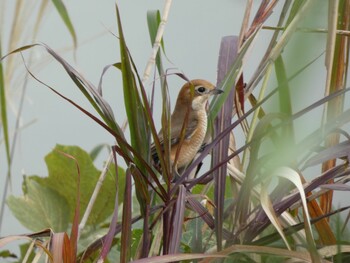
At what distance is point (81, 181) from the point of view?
7.77 feet

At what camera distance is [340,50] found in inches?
51.6

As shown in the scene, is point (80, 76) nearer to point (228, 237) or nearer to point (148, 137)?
point (148, 137)

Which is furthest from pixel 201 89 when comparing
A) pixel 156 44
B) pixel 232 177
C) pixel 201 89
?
pixel 232 177

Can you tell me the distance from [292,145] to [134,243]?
105cm

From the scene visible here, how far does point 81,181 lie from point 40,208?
0.58 feet

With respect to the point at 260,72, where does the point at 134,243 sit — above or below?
below

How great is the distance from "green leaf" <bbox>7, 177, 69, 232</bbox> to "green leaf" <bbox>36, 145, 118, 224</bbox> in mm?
38

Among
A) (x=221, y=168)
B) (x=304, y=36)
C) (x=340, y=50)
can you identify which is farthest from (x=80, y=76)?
(x=304, y=36)

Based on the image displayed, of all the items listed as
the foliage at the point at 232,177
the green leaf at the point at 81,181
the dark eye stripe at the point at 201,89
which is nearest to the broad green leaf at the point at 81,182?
the green leaf at the point at 81,181

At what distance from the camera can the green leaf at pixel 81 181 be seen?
2369 mm

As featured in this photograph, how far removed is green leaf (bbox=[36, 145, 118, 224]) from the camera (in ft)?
7.77

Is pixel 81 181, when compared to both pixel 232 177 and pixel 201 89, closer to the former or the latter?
pixel 201 89

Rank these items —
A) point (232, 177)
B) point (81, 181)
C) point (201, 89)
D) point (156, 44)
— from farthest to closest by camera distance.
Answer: point (201, 89)
point (81, 181)
point (156, 44)
point (232, 177)

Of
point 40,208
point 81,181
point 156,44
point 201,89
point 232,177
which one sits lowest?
point 40,208
